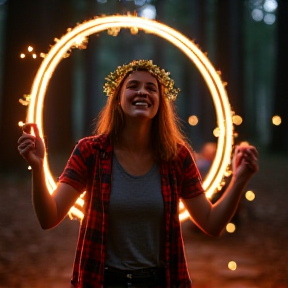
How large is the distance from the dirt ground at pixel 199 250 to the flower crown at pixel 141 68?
2843 millimetres

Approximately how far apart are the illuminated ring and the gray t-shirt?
52.5 inches

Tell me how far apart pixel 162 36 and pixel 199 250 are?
3.43 metres

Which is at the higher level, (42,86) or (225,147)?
(42,86)

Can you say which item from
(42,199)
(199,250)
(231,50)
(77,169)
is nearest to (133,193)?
(77,169)

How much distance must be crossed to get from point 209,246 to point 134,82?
4374mm

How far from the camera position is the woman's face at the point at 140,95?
2506 mm

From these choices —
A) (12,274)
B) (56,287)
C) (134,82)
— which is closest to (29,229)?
(12,274)

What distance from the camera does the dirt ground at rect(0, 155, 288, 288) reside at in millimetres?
5387

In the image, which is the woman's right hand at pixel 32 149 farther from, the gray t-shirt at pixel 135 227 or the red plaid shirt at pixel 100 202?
the gray t-shirt at pixel 135 227

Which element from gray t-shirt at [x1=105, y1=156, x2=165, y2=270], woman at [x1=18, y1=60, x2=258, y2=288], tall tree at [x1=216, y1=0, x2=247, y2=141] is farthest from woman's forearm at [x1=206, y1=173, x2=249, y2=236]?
tall tree at [x1=216, y1=0, x2=247, y2=141]

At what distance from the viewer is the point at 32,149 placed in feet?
7.65

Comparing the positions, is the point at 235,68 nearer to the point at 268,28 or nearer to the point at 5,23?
the point at 5,23

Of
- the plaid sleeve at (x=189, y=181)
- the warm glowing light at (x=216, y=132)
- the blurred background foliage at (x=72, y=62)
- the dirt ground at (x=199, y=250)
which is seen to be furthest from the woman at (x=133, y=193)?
the blurred background foliage at (x=72, y=62)

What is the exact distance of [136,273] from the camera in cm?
221
